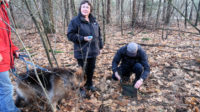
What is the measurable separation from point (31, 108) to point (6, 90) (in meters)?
0.89

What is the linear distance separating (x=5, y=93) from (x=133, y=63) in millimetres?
2571

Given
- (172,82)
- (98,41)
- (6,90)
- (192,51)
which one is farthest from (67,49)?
(192,51)

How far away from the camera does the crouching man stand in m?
2.71

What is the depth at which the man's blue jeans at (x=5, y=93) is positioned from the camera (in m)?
1.77

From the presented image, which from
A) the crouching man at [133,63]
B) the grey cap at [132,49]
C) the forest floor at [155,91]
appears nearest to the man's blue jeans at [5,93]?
the forest floor at [155,91]

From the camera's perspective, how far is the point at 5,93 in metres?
1.86

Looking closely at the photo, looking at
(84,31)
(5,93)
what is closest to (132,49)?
(84,31)

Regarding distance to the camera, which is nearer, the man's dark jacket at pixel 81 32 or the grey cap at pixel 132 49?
the man's dark jacket at pixel 81 32

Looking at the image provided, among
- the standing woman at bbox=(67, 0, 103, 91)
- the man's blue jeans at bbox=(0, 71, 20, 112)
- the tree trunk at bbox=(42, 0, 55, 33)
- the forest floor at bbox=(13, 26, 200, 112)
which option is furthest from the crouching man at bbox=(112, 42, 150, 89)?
the man's blue jeans at bbox=(0, 71, 20, 112)

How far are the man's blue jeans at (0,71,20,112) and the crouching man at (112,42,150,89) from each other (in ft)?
6.71

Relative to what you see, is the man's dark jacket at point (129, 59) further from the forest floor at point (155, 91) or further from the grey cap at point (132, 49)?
the forest floor at point (155, 91)

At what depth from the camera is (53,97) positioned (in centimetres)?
244

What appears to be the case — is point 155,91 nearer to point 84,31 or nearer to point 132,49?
point 132,49

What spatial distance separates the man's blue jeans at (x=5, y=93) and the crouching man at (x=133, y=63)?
6.71 ft
